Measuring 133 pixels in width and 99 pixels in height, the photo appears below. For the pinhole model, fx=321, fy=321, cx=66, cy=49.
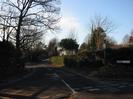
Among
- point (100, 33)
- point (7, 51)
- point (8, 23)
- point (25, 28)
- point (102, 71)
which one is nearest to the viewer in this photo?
point (102, 71)

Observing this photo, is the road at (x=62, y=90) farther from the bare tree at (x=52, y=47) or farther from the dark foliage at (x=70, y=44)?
the bare tree at (x=52, y=47)

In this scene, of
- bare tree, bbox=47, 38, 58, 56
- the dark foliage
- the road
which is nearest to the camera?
the road

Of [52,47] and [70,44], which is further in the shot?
[52,47]

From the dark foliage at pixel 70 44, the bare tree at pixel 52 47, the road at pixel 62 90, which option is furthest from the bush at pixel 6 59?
the bare tree at pixel 52 47

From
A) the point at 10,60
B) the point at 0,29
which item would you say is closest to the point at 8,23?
the point at 0,29

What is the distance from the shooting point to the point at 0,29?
47094 mm

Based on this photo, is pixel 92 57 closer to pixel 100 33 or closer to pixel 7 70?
Answer: pixel 7 70

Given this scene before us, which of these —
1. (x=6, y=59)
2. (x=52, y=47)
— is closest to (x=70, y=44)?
(x=52, y=47)

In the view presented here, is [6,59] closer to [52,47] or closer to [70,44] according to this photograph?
[70,44]

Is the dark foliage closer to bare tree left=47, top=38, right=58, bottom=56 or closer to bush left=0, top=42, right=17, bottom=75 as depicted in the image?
bare tree left=47, top=38, right=58, bottom=56

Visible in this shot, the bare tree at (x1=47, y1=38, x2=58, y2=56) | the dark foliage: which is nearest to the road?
the dark foliage

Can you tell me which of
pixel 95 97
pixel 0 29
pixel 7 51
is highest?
pixel 0 29

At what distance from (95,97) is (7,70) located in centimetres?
2196

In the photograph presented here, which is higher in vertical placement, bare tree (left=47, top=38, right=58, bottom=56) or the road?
bare tree (left=47, top=38, right=58, bottom=56)
